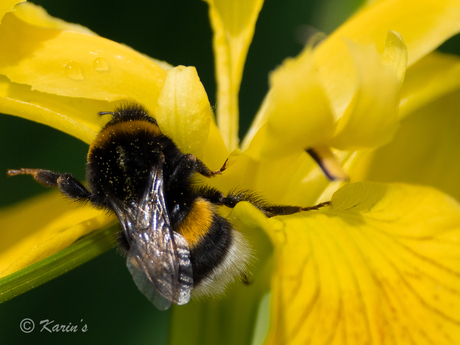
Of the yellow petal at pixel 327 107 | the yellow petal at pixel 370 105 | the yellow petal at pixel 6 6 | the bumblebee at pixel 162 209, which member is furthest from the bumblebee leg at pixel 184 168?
the yellow petal at pixel 6 6

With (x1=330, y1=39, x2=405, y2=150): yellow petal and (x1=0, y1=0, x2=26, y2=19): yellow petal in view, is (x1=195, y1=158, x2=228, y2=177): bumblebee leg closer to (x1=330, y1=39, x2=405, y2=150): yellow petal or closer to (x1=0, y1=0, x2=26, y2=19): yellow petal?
(x1=330, y1=39, x2=405, y2=150): yellow petal

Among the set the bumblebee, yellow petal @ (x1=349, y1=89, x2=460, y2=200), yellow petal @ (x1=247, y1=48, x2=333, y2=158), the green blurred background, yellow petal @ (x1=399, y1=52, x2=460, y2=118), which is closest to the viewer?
yellow petal @ (x1=247, y1=48, x2=333, y2=158)

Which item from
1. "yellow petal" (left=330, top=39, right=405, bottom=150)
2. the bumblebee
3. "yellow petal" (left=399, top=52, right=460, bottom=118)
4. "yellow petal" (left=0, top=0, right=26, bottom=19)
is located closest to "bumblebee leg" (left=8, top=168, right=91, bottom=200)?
the bumblebee

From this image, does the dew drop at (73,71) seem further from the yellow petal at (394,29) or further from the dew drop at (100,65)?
the yellow petal at (394,29)

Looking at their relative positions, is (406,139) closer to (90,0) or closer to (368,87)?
(368,87)

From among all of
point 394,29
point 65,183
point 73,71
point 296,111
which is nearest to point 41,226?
point 65,183

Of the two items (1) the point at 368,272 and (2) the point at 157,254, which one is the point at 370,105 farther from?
(2) the point at 157,254
